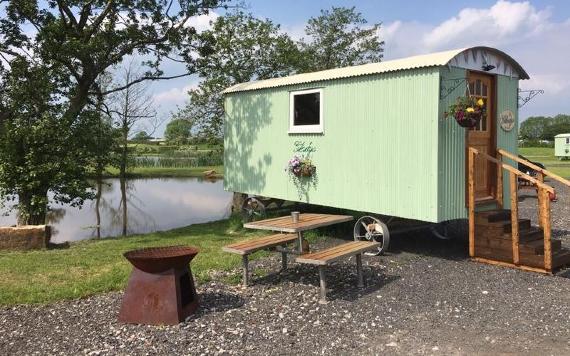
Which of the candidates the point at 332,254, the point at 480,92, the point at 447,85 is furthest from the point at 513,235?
the point at 332,254

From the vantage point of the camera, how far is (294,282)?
20.6 ft

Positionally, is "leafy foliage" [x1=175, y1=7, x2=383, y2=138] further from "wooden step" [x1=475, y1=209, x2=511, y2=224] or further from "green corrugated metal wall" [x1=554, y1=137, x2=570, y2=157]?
"green corrugated metal wall" [x1=554, y1=137, x2=570, y2=157]

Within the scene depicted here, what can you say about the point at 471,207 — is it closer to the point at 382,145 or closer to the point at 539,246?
the point at 539,246

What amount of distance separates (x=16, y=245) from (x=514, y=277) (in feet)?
25.4

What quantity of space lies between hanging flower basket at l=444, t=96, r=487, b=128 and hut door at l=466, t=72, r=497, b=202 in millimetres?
878

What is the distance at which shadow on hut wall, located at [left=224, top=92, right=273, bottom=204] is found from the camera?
33.4ft

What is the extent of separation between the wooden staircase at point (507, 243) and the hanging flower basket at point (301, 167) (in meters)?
2.87

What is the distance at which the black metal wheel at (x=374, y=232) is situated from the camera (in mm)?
7641

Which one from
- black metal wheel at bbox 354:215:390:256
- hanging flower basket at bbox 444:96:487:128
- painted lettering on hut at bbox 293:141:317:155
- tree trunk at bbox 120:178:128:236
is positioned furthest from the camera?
tree trunk at bbox 120:178:128:236

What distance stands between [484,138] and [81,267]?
6289 mm

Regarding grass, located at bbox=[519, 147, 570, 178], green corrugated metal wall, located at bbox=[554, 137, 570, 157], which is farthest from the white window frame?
green corrugated metal wall, located at bbox=[554, 137, 570, 157]

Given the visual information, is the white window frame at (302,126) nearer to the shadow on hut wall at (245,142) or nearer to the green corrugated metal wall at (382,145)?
the green corrugated metal wall at (382,145)

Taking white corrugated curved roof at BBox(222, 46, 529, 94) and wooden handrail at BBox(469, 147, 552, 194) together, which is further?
white corrugated curved roof at BBox(222, 46, 529, 94)

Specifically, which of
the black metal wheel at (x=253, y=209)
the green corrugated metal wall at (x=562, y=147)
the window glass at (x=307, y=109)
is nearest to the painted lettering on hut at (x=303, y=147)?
the window glass at (x=307, y=109)
